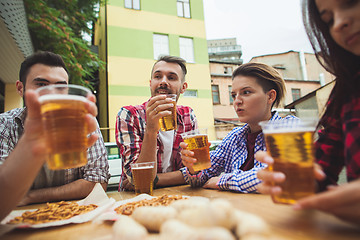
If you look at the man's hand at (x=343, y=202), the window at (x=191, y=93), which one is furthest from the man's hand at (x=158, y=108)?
the window at (x=191, y=93)

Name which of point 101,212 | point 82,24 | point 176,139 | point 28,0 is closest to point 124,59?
point 82,24

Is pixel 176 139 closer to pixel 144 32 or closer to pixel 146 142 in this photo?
pixel 146 142

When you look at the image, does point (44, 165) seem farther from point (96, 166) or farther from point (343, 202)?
point (343, 202)

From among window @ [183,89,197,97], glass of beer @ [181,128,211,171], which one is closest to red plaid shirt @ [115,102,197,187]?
glass of beer @ [181,128,211,171]

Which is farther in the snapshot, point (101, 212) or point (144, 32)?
point (144, 32)

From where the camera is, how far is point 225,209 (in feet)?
2.56

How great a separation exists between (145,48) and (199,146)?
12565 millimetres

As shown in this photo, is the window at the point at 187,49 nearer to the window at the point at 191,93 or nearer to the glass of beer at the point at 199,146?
the window at the point at 191,93

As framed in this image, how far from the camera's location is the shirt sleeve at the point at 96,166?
2.25 m

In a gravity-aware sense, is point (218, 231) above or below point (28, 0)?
below

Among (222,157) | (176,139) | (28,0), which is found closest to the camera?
(222,157)

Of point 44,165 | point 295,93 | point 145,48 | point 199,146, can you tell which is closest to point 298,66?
point 295,93

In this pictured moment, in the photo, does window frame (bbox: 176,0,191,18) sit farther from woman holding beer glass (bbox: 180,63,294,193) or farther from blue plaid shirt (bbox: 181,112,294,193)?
blue plaid shirt (bbox: 181,112,294,193)

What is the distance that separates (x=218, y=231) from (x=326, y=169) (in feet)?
3.23
